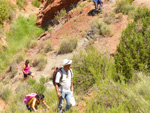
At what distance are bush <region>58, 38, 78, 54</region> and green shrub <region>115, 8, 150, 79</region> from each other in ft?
18.5

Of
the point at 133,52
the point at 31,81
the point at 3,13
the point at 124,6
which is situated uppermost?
the point at 133,52

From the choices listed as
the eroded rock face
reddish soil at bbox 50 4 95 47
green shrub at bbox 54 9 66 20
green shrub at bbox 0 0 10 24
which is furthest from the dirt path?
green shrub at bbox 0 0 10 24

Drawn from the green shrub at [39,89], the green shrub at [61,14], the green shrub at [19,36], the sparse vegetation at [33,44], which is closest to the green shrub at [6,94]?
the green shrub at [39,89]

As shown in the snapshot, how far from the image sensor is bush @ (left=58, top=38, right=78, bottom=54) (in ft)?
45.3

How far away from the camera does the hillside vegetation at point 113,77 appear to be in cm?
555

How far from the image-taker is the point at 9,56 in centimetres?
1828

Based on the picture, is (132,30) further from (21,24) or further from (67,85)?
(21,24)

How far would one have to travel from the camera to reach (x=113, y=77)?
25.8 feet

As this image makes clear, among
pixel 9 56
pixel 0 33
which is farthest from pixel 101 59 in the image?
pixel 0 33

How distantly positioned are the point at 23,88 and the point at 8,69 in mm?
4837

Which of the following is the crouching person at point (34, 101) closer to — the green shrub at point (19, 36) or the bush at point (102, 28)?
the bush at point (102, 28)

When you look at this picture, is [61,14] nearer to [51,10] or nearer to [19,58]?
[51,10]

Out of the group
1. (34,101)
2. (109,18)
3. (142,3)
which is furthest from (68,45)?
(34,101)

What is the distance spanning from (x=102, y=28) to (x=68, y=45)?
219cm
